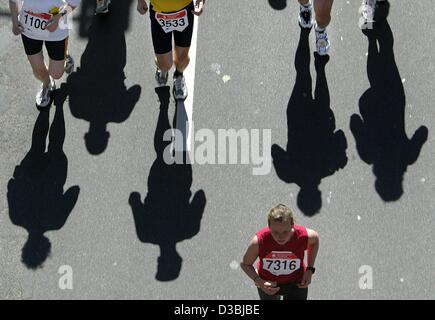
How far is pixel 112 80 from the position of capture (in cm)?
1042

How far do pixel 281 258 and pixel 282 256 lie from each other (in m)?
0.02

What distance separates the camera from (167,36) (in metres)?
9.58

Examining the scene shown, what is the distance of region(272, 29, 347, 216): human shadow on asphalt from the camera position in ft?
31.3

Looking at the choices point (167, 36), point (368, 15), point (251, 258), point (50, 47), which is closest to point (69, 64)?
point (50, 47)

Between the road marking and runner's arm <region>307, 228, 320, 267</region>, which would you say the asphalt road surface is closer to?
the road marking

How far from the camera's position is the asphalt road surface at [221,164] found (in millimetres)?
9031

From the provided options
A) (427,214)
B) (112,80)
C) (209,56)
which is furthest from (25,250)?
(427,214)

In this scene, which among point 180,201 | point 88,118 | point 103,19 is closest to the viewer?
point 180,201

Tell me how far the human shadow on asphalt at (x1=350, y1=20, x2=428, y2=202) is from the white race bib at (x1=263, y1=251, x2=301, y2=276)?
1.92m

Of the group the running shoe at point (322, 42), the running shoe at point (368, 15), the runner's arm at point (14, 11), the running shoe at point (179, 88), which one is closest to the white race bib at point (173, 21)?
the running shoe at point (179, 88)

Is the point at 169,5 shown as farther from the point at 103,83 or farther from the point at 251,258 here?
the point at 251,258

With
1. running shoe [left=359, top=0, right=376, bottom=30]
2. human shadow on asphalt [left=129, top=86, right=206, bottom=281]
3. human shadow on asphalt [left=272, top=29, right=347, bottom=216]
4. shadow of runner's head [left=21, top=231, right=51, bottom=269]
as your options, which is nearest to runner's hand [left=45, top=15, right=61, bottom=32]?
human shadow on asphalt [left=129, top=86, right=206, bottom=281]

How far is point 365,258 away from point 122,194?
7.89 feet
